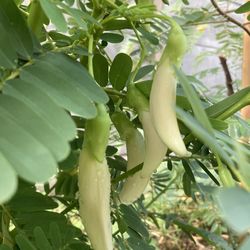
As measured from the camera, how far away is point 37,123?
0.32 metres

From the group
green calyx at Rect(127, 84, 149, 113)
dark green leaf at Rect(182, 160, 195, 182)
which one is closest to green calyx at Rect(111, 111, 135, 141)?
green calyx at Rect(127, 84, 149, 113)

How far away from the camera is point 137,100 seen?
46cm

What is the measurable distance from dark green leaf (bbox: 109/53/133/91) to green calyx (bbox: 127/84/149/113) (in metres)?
0.07

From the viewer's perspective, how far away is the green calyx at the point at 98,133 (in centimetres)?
42

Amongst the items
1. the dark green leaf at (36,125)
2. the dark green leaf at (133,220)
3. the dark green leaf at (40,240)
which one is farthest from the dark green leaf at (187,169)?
the dark green leaf at (36,125)

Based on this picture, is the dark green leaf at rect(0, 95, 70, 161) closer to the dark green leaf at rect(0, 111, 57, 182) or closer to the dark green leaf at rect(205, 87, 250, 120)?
the dark green leaf at rect(0, 111, 57, 182)

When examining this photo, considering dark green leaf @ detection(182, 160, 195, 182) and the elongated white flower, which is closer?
the elongated white flower

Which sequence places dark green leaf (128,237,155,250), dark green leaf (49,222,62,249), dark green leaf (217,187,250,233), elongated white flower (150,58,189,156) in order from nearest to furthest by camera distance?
dark green leaf (217,187,250,233) < elongated white flower (150,58,189,156) < dark green leaf (49,222,62,249) < dark green leaf (128,237,155,250)

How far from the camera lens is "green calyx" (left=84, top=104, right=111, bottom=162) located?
0.42 meters

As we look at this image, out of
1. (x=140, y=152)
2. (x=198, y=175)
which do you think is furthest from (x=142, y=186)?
(x=198, y=175)

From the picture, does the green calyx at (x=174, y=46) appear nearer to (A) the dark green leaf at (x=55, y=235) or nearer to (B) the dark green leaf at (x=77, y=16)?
(B) the dark green leaf at (x=77, y=16)

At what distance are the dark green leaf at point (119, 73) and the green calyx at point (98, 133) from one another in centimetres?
12

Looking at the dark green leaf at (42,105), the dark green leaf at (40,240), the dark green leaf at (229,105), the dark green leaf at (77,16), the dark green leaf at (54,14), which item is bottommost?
the dark green leaf at (40,240)

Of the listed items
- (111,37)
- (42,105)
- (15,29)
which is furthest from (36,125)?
(111,37)
